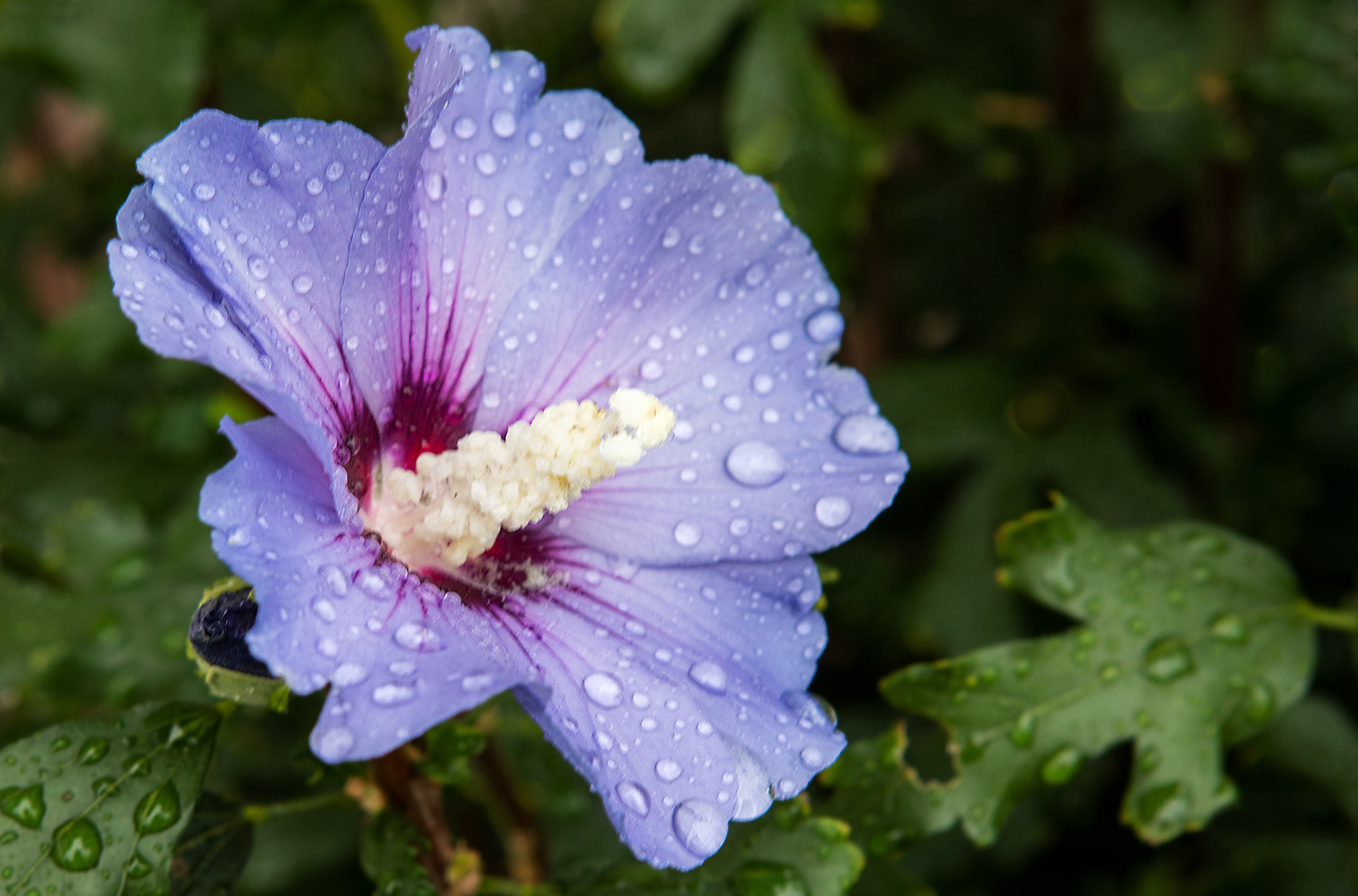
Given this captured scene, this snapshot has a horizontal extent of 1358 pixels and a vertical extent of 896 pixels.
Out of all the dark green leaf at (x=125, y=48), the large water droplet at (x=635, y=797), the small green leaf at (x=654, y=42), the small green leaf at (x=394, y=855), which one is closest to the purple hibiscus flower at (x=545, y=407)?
the large water droplet at (x=635, y=797)

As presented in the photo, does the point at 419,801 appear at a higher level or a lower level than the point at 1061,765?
higher

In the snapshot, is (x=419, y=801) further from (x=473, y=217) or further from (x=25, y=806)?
(x=473, y=217)

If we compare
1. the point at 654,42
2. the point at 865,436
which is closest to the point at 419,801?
the point at 865,436

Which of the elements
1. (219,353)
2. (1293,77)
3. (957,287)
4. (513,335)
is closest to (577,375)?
(513,335)

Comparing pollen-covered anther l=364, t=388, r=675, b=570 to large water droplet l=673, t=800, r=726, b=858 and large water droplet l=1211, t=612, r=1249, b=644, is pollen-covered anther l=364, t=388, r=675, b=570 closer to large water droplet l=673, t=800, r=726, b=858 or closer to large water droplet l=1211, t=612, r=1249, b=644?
large water droplet l=673, t=800, r=726, b=858

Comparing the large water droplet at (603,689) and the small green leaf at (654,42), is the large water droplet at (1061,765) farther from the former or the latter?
the small green leaf at (654,42)
